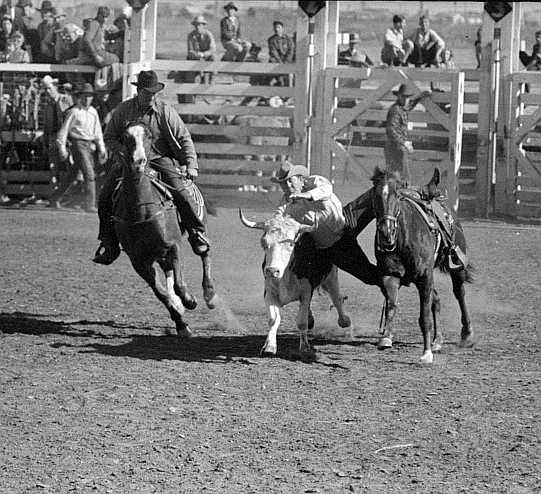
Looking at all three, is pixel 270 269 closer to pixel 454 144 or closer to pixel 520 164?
pixel 454 144

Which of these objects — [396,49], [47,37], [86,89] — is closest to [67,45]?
[47,37]

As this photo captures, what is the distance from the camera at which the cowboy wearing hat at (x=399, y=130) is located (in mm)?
19422

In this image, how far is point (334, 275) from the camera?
10.7 metres

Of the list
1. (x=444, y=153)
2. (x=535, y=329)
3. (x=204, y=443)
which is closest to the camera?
(x=204, y=443)

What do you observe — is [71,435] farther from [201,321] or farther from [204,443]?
[201,321]

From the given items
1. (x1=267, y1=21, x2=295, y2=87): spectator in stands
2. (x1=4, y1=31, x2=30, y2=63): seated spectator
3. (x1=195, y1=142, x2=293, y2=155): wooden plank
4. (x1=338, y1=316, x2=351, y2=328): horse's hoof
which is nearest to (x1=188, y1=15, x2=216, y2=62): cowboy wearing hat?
(x1=267, y1=21, x2=295, y2=87): spectator in stands

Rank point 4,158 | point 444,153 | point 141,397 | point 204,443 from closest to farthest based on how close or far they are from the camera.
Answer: point 204,443 → point 141,397 → point 444,153 → point 4,158

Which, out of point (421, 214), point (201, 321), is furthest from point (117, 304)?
point (421, 214)

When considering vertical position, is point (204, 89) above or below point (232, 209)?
above

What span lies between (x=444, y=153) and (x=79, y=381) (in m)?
12.1

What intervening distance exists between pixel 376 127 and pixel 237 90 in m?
2.43

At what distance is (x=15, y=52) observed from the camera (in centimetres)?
2212

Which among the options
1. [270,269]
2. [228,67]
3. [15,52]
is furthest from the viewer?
[15,52]

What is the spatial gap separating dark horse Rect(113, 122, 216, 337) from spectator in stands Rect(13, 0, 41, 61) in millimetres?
12453
